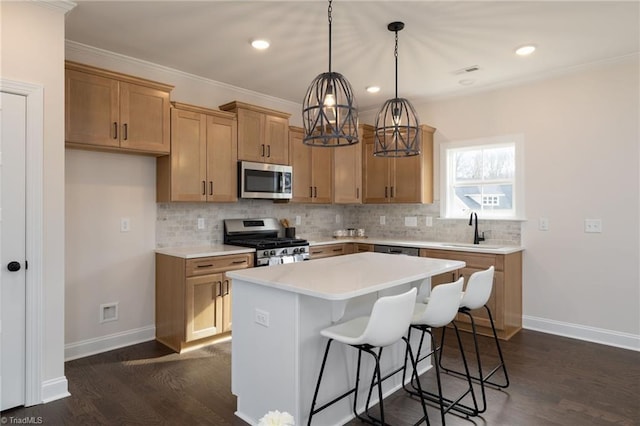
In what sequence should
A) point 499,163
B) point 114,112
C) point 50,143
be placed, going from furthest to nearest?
point 499,163
point 114,112
point 50,143

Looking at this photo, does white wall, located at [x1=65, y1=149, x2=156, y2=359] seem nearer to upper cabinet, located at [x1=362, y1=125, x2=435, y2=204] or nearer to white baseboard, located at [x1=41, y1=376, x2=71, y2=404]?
white baseboard, located at [x1=41, y1=376, x2=71, y2=404]

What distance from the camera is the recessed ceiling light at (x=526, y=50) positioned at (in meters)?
3.35

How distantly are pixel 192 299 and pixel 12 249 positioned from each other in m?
1.43

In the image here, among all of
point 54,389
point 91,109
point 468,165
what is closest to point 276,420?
point 54,389

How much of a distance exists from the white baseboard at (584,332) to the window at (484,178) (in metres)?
1.13

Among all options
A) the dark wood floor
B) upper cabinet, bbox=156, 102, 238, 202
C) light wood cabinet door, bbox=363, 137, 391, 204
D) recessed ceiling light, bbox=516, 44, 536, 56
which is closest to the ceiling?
recessed ceiling light, bbox=516, 44, 536, 56

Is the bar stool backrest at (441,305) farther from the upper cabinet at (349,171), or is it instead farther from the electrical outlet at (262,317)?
the upper cabinet at (349,171)

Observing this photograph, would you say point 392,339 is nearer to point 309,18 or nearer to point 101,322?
point 309,18

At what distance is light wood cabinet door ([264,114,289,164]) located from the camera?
4.41 meters

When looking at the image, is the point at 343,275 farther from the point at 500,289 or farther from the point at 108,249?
the point at 108,249

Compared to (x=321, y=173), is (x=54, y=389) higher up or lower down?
lower down

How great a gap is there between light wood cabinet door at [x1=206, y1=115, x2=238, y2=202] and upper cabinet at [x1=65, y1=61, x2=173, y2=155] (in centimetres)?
47

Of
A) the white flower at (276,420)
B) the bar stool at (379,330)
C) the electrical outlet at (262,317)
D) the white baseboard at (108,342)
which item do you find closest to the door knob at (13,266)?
the white baseboard at (108,342)

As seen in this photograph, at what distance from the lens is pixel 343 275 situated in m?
2.37
